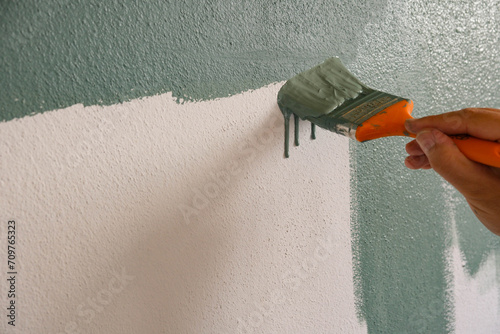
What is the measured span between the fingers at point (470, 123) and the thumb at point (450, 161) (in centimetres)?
2

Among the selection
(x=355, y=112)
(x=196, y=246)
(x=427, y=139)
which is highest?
(x=355, y=112)

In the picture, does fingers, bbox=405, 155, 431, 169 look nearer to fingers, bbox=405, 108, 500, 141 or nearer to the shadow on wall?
fingers, bbox=405, 108, 500, 141

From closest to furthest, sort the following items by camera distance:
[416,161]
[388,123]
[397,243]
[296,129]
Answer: [388,123], [416,161], [296,129], [397,243]

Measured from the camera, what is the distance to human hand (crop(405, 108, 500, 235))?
0.76 meters

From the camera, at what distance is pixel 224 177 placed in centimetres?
103

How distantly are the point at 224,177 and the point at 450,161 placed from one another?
1.65 ft

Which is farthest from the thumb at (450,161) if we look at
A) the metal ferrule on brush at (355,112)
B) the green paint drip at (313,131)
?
the green paint drip at (313,131)

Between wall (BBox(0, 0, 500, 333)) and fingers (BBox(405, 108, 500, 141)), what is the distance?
378 mm

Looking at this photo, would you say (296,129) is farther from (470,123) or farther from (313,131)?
(470,123)

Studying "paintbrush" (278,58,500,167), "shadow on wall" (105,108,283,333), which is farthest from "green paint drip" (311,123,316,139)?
"shadow on wall" (105,108,283,333)

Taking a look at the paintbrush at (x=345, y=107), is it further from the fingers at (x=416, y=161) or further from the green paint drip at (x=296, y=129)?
the fingers at (x=416, y=161)

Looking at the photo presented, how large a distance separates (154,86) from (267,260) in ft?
1.68

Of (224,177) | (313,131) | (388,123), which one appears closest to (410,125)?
(388,123)

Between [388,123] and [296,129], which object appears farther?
[296,129]
